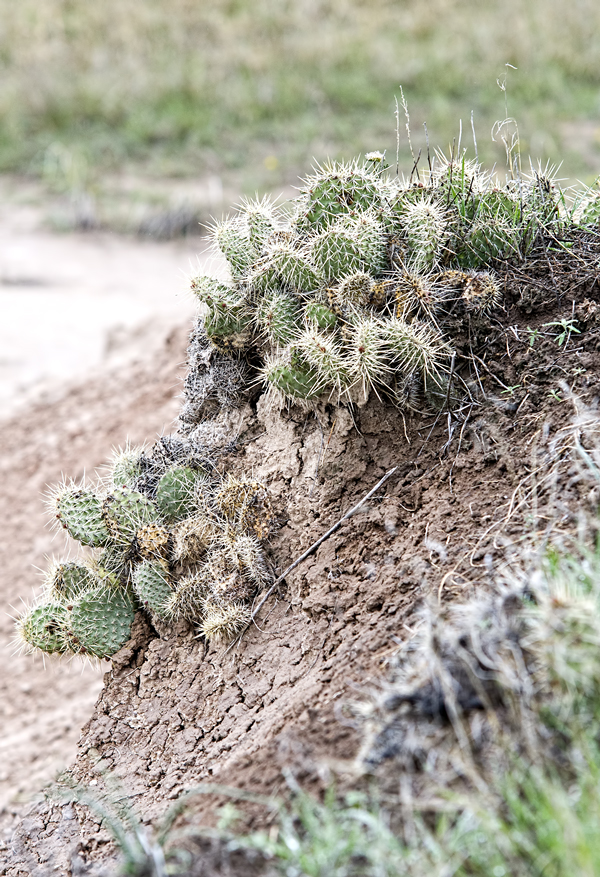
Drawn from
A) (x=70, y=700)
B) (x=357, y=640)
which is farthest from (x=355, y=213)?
(x=70, y=700)

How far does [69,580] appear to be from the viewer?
10.9 ft

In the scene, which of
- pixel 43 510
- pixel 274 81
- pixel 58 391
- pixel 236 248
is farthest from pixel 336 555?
pixel 274 81

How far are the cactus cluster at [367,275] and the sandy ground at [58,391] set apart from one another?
1.02 ft

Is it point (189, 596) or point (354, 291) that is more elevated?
point (354, 291)

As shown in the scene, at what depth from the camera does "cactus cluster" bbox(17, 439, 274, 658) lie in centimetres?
300

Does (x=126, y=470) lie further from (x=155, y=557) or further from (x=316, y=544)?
(x=316, y=544)

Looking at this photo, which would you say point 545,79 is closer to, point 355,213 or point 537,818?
point 355,213

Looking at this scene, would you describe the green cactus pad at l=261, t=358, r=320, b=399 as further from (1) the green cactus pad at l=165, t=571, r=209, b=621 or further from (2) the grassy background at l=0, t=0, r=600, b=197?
(2) the grassy background at l=0, t=0, r=600, b=197

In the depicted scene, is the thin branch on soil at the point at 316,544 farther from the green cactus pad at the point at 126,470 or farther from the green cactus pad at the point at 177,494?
the green cactus pad at the point at 126,470

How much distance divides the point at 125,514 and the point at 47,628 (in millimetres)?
553

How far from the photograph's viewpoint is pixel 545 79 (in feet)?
37.8

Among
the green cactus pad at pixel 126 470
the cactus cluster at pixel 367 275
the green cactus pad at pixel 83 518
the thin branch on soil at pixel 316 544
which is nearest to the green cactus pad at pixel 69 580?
the green cactus pad at pixel 83 518

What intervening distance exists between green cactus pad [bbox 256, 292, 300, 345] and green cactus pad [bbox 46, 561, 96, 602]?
124 cm

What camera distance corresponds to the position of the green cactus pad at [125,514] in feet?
10.5
